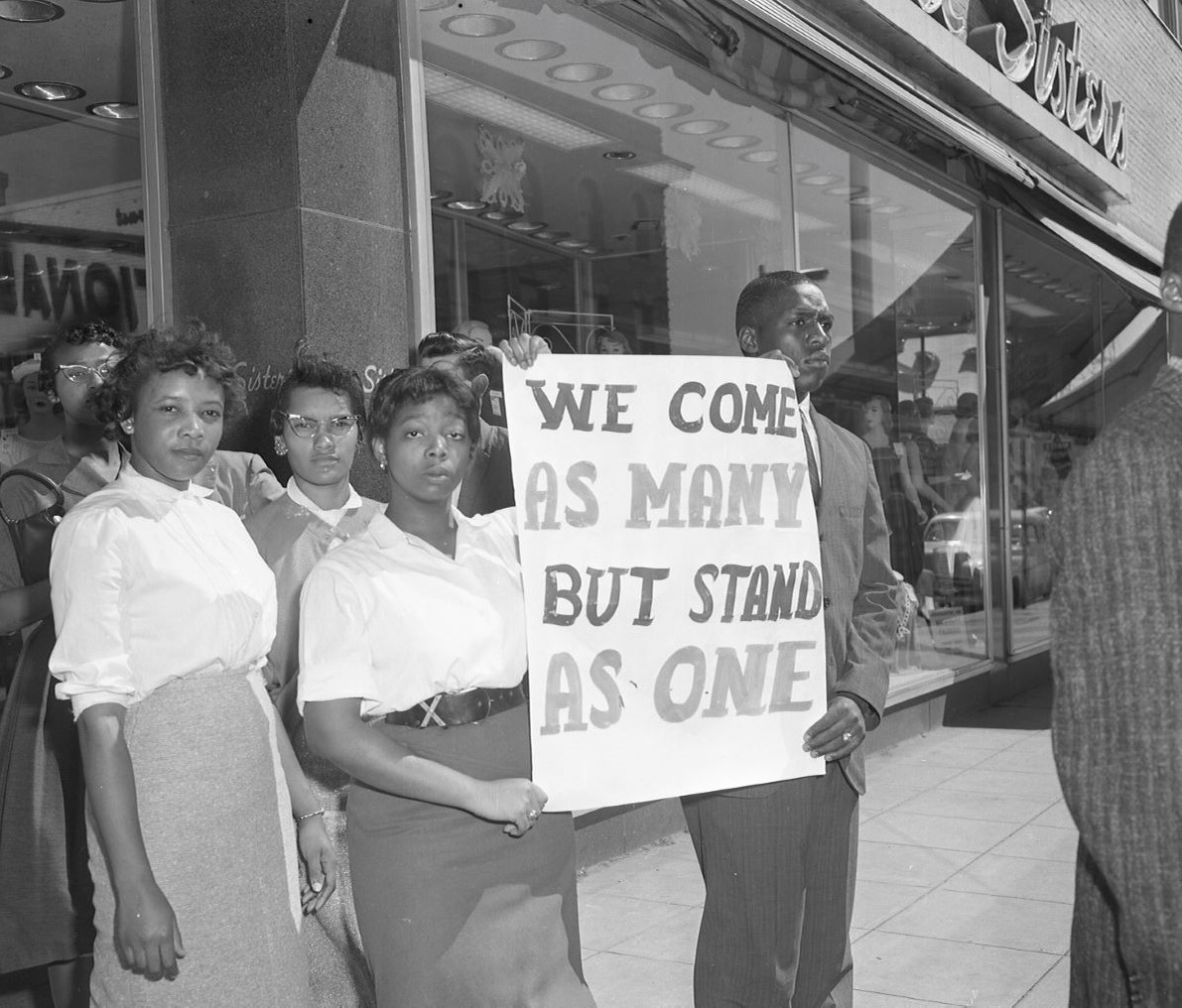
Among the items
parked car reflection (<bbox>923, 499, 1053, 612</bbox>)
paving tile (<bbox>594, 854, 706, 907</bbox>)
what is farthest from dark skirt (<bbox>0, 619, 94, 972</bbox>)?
parked car reflection (<bbox>923, 499, 1053, 612</bbox>)

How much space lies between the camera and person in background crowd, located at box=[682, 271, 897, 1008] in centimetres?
305

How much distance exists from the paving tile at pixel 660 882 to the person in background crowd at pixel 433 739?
2.73 metres

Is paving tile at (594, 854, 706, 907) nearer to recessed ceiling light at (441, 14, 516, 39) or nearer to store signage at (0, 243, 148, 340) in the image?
store signage at (0, 243, 148, 340)

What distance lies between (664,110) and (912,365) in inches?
131

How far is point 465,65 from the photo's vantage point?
564cm

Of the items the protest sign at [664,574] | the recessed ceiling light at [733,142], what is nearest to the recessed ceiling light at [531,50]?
the recessed ceiling light at [733,142]

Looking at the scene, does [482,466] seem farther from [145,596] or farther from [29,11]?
[29,11]

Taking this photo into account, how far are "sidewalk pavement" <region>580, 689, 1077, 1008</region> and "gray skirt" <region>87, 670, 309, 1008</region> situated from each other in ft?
6.31

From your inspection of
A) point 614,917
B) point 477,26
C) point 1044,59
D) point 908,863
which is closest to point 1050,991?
point 908,863

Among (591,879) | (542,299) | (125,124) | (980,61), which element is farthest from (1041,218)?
(125,124)

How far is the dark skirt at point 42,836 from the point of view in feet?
10.4

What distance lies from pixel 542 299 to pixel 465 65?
1072 mm

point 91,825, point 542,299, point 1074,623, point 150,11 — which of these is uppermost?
point 150,11

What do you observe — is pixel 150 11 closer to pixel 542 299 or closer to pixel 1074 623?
pixel 542 299
